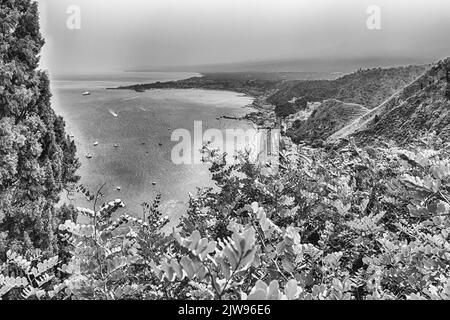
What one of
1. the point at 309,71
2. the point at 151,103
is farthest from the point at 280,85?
the point at 151,103

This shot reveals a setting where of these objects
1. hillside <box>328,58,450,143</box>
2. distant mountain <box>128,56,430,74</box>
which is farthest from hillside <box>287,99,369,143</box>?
distant mountain <box>128,56,430,74</box>

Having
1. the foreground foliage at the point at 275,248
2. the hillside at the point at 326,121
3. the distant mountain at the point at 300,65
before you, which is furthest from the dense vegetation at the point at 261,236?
the hillside at the point at 326,121

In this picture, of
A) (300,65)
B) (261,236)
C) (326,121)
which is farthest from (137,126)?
(261,236)

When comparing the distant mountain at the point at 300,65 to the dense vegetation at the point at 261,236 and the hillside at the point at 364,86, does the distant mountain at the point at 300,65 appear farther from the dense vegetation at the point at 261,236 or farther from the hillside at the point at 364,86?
the dense vegetation at the point at 261,236

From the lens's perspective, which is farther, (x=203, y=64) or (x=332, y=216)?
(x=203, y=64)
